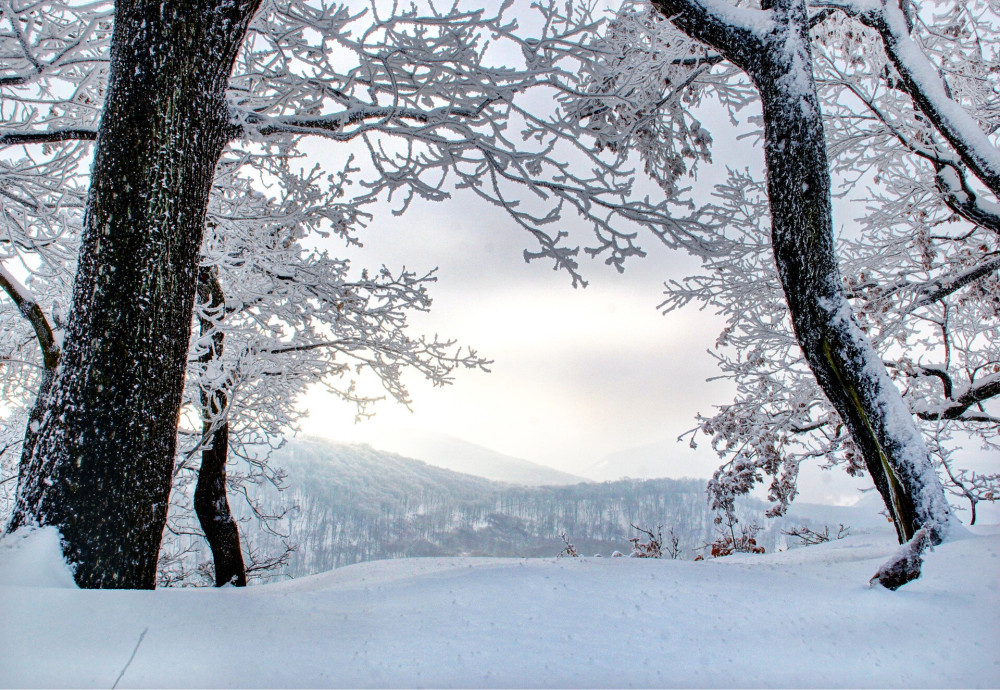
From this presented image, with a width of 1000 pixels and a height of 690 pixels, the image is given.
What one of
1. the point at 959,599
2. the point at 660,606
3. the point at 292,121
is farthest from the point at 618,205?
the point at 959,599

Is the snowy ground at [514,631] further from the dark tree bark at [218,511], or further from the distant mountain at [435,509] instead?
the distant mountain at [435,509]

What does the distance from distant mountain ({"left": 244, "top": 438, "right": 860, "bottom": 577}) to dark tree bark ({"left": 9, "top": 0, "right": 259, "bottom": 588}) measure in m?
90.6

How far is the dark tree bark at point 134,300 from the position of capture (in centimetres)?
244

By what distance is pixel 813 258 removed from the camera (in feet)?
11.4

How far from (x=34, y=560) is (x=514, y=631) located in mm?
2018

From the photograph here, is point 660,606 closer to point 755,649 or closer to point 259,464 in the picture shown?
point 755,649

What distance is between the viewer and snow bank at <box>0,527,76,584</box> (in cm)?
221

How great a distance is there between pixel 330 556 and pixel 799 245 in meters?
109

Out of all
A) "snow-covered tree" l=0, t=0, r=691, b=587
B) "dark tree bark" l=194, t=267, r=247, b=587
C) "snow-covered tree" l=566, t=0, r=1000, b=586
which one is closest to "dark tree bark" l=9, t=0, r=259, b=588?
"snow-covered tree" l=0, t=0, r=691, b=587

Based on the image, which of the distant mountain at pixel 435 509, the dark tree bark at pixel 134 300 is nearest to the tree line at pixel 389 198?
the dark tree bark at pixel 134 300

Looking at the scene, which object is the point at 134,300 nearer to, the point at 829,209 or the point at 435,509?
the point at 829,209

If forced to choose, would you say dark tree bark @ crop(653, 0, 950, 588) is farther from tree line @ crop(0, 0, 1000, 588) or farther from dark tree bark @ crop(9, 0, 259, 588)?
dark tree bark @ crop(9, 0, 259, 588)

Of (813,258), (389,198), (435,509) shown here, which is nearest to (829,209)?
(813,258)

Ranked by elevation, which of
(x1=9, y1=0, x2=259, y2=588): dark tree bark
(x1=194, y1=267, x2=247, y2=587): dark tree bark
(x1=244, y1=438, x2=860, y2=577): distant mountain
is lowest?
(x1=244, y1=438, x2=860, y2=577): distant mountain
